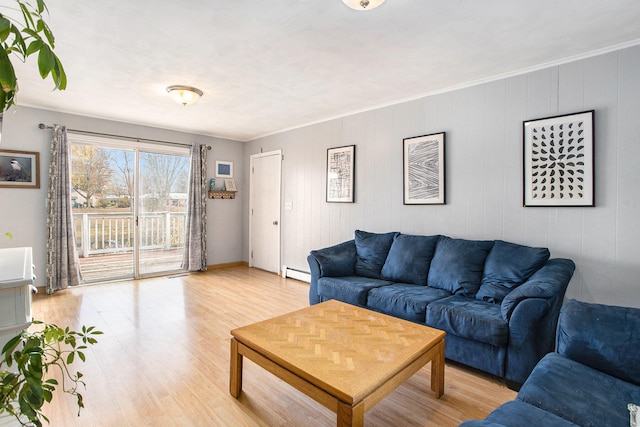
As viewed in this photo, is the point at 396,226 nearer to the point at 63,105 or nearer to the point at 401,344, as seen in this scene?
the point at 401,344

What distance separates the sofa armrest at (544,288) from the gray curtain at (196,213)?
190 inches

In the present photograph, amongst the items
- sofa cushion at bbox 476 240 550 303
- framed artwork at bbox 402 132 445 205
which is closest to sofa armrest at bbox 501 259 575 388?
sofa cushion at bbox 476 240 550 303

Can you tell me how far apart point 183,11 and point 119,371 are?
2.55 m

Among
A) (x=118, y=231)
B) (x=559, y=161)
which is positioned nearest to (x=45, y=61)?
(x=559, y=161)

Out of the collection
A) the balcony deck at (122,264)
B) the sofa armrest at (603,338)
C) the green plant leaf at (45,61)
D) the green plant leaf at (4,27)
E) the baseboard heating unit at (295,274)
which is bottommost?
the baseboard heating unit at (295,274)

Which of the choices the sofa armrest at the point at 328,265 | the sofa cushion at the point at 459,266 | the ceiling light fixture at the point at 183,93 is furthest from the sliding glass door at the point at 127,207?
the sofa cushion at the point at 459,266

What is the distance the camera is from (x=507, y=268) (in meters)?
2.79

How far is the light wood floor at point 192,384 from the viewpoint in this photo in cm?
196

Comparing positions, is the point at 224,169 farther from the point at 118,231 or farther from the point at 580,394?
the point at 580,394

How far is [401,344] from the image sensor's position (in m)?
2.00

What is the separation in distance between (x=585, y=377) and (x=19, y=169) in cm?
587

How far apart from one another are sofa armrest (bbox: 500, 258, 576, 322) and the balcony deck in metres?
5.09

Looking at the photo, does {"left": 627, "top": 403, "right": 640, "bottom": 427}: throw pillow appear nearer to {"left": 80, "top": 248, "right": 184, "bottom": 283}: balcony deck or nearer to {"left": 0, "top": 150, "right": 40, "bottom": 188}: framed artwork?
{"left": 80, "top": 248, "right": 184, "bottom": 283}: balcony deck

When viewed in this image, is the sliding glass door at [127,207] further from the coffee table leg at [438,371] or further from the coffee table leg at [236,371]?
the coffee table leg at [438,371]
